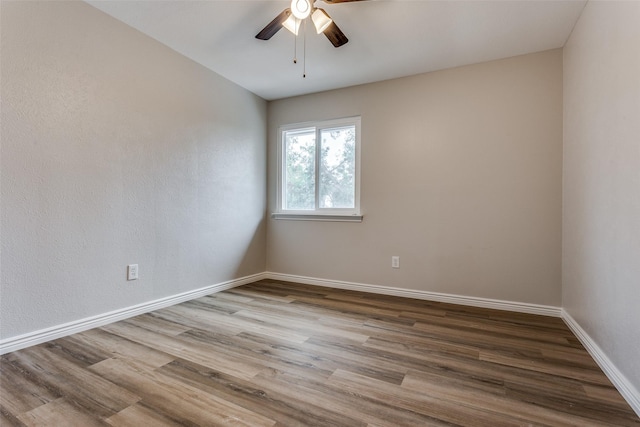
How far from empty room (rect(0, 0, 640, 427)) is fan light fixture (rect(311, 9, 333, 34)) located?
14 mm

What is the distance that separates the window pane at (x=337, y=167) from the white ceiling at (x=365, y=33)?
65cm

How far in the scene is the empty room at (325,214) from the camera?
4.67ft

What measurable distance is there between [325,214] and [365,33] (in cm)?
184

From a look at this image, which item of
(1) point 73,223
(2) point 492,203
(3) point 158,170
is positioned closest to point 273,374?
(1) point 73,223

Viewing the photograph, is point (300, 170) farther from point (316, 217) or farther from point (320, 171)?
point (316, 217)

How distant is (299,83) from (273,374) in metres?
2.87

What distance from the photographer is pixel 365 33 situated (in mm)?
2352

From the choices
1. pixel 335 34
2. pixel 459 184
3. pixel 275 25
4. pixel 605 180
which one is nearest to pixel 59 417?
pixel 275 25

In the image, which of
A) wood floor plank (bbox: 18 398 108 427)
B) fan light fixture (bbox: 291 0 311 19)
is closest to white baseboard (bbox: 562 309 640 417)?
wood floor plank (bbox: 18 398 108 427)

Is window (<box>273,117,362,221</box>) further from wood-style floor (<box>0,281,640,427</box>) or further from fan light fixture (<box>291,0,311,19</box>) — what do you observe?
fan light fixture (<box>291,0,311,19</box>)

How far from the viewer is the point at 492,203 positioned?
2721 millimetres

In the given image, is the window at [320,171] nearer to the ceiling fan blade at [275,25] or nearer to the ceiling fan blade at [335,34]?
the ceiling fan blade at [335,34]

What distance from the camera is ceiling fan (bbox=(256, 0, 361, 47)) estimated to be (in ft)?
5.98

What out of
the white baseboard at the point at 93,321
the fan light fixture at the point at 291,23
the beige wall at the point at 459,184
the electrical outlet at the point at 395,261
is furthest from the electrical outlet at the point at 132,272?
the electrical outlet at the point at 395,261
